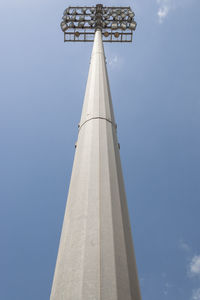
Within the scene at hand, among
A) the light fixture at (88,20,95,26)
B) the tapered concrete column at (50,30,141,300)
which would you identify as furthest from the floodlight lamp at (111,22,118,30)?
the tapered concrete column at (50,30,141,300)

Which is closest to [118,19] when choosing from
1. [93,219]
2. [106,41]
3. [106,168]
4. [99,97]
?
[106,41]

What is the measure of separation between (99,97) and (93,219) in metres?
3.79

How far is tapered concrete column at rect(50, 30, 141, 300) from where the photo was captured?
2.71 m

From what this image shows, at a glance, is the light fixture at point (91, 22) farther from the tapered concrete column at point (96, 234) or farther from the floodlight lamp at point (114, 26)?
the tapered concrete column at point (96, 234)

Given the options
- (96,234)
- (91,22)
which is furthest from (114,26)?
(96,234)

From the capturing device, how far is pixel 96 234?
3.18m

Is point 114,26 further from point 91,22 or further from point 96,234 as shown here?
point 96,234

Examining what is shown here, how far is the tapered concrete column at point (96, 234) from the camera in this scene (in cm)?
271

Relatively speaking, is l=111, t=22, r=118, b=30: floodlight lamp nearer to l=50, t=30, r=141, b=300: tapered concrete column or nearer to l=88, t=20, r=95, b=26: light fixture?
l=88, t=20, r=95, b=26: light fixture

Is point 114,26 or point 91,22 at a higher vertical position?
point 91,22

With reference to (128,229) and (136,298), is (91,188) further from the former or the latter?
(136,298)

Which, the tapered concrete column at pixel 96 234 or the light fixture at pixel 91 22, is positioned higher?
the light fixture at pixel 91 22

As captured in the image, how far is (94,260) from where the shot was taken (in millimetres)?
2891

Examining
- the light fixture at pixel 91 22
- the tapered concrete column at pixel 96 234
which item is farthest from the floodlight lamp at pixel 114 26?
the tapered concrete column at pixel 96 234
